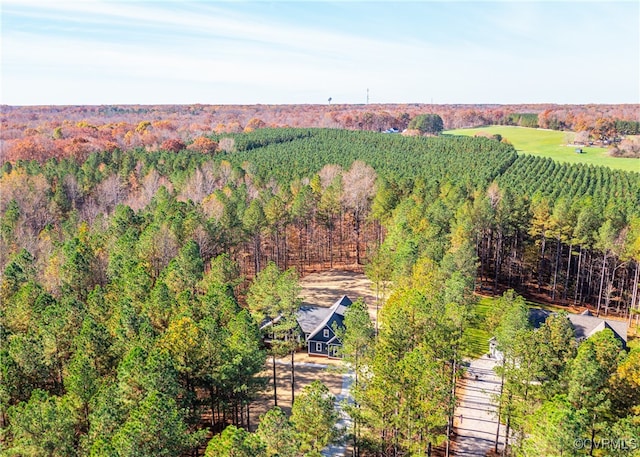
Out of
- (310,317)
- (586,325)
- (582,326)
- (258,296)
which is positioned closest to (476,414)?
(582,326)

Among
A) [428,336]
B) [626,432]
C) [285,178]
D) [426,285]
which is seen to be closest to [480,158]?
[285,178]

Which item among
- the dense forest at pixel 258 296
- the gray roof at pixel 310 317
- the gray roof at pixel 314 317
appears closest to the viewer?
the dense forest at pixel 258 296

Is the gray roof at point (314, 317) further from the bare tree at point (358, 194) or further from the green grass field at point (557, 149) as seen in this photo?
the green grass field at point (557, 149)

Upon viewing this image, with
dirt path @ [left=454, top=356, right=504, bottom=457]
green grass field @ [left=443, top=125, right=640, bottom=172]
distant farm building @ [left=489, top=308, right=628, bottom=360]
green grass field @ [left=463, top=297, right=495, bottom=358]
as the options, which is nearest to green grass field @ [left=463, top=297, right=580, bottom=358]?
green grass field @ [left=463, top=297, right=495, bottom=358]

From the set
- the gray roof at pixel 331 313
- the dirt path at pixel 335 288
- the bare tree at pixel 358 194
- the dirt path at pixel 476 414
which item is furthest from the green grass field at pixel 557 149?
the gray roof at pixel 331 313

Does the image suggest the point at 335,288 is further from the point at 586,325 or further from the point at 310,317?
the point at 586,325

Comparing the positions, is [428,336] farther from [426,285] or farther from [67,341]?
[67,341]

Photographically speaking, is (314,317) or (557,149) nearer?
(314,317)
